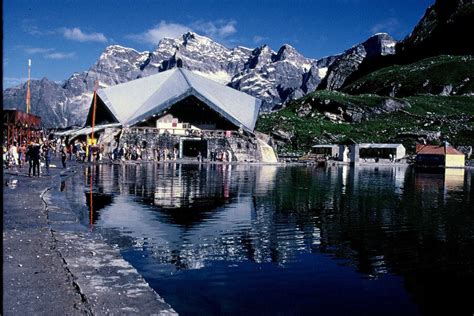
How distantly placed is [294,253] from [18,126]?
131ft

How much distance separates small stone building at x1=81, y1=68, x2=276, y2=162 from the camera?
5847 centimetres

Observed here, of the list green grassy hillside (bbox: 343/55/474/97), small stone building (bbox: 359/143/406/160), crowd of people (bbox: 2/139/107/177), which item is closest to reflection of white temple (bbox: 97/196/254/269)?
crowd of people (bbox: 2/139/107/177)

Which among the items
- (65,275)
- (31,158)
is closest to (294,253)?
(65,275)

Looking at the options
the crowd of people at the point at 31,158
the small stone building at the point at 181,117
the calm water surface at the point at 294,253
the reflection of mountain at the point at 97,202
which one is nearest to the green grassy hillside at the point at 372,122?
the small stone building at the point at 181,117

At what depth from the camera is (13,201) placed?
13.3 meters

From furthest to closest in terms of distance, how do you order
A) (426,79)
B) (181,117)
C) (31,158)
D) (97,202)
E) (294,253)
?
(426,79)
(181,117)
(31,158)
(97,202)
(294,253)

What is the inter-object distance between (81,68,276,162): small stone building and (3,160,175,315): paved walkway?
47653mm

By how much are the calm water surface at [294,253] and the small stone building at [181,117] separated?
136 ft

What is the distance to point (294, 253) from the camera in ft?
30.3

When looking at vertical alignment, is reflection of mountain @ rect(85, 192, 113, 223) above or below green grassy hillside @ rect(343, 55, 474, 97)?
below

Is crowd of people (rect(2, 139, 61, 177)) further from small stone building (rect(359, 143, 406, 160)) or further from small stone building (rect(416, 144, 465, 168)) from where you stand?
small stone building (rect(359, 143, 406, 160))

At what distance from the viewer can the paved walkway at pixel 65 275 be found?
516 cm

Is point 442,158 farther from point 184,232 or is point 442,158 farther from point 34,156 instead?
point 184,232

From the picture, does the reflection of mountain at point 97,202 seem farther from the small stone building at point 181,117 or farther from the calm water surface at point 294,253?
the small stone building at point 181,117
